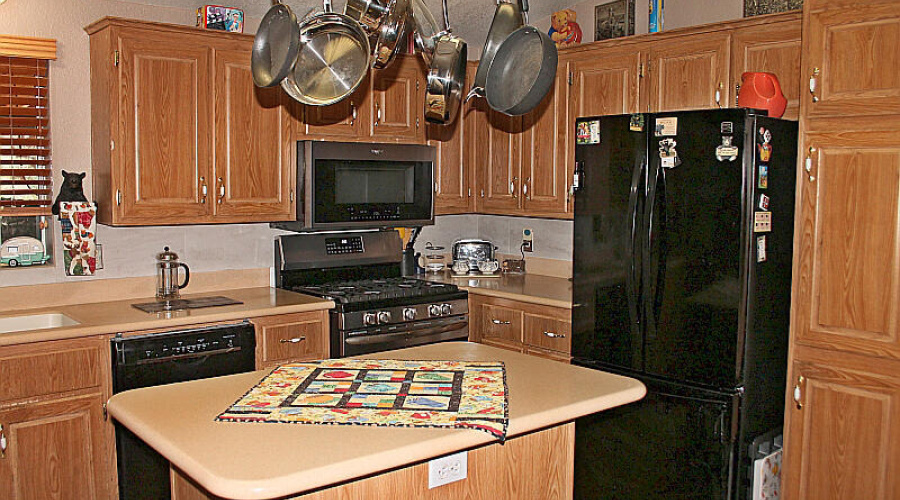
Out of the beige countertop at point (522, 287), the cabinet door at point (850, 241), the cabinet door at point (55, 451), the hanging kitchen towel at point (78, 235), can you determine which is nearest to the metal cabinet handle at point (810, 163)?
the cabinet door at point (850, 241)

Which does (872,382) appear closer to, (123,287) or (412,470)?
(412,470)

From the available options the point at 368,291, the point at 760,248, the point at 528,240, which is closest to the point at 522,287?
the point at 528,240

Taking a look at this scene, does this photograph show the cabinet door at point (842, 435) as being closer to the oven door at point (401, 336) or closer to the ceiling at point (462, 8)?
the oven door at point (401, 336)

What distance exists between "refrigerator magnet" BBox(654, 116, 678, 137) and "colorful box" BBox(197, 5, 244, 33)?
206cm

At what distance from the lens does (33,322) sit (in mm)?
3664

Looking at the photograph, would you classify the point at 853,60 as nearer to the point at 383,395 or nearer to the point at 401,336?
the point at 383,395

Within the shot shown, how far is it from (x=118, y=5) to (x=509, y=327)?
249 centimetres

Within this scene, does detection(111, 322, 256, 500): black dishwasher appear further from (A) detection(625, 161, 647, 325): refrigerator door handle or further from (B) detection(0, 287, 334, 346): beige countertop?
(A) detection(625, 161, 647, 325): refrigerator door handle

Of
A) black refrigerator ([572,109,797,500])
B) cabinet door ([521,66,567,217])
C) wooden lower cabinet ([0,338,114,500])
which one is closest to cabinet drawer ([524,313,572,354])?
black refrigerator ([572,109,797,500])

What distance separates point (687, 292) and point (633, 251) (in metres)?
0.30

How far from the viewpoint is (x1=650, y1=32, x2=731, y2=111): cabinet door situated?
3736mm

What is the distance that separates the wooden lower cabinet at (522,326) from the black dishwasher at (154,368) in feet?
4.58

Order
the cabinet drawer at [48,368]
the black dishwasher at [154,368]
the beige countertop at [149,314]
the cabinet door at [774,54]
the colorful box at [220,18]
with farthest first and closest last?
1. the colorful box at [220,18]
2. the cabinet door at [774,54]
3. the black dishwasher at [154,368]
4. the beige countertop at [149,314]
5. the cabinet drawer at [48,368]

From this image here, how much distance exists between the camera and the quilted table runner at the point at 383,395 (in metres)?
2.03
